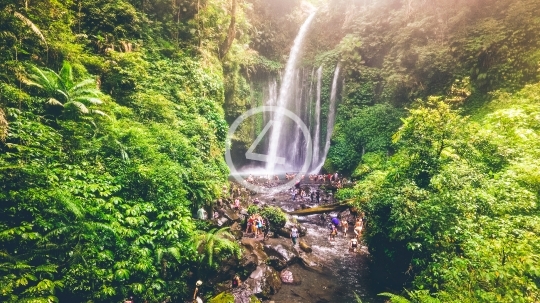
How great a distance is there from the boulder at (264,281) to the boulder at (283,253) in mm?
1228

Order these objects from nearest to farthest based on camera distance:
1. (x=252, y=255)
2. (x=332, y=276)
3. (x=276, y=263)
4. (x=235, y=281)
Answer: (x=235, y=281) → (x=252, y=255) → (x=276, y=263) → (x=332, y=276)

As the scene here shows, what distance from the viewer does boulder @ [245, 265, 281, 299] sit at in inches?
374

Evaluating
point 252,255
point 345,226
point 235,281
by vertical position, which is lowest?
point 235,281

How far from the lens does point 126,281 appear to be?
588cm

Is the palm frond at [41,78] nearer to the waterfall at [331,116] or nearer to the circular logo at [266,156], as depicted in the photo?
the circular logo at [266,156]

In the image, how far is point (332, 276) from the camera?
11.4 meters

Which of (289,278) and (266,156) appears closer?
(289,278)

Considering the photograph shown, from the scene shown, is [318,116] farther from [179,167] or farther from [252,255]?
[179,167]

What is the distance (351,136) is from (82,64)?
21.3 m

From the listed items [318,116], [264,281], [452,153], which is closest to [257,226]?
[264,281]

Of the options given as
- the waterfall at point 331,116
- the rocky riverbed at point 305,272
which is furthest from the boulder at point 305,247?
the waterfall at point 331,116

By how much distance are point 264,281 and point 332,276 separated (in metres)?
3.29

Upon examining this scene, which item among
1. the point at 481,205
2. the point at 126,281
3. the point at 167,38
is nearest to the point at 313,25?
the point at 167,38

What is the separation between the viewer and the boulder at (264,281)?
9.50 m
